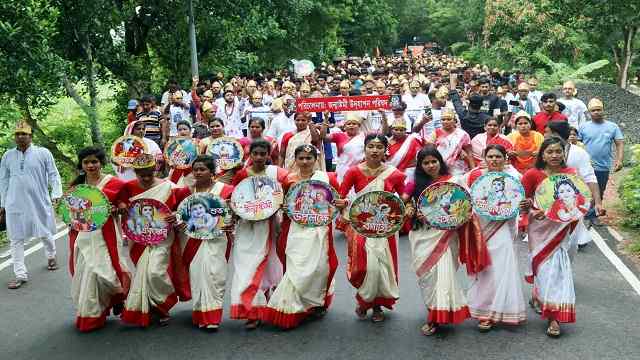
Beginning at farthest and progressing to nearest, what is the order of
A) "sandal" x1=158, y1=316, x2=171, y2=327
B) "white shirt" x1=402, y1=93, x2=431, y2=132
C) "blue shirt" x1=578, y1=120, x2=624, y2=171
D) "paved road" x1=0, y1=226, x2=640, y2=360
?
"white shirt" x1=402, y1=93, x2=431, y2=132, "blue shirt" x1=578, y1=120, x2=624, y2=171, "sandal" x1=158, y1=316, x2=171, y2=327, "paved road" x1=0, y1=226, x2=640, y2=360

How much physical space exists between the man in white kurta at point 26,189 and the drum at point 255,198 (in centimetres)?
291

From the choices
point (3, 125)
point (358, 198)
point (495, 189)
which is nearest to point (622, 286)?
point (495, 189)

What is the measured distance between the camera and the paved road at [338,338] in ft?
20.9

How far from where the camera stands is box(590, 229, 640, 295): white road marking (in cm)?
834

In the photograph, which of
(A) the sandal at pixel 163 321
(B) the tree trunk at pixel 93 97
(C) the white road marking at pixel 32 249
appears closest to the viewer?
(A) the sandal at pixel 163 321

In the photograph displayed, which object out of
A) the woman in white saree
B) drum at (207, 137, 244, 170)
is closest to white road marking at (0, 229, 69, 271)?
drum at (207, 137, 244, 170)

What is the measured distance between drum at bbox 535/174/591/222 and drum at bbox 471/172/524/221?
0.22 m

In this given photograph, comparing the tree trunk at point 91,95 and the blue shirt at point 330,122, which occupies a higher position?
the tree trunk at point 91,95

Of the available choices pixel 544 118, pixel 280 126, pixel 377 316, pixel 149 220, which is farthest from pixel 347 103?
pixel 280 126

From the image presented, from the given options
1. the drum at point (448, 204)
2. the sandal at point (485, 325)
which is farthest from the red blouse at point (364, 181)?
the sandal at point (485, 325)

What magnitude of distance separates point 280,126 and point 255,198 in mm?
6060

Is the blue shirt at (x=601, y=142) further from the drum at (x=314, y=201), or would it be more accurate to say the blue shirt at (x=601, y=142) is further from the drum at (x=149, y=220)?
the drum at (x=149, y=220)

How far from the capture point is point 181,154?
10.0 m

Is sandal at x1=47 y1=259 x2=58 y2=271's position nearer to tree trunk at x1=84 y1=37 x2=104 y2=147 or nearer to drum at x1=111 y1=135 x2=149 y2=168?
drum at x1=111 y1=135 x2=149 y2=168
